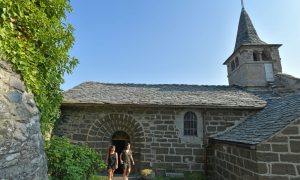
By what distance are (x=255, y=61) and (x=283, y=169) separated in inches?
484

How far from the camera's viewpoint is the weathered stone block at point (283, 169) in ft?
17.3

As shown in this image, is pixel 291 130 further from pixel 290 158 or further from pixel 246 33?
pixel 246 33

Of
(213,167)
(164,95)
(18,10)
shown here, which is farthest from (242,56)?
(18,10)

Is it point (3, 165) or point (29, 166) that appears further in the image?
point (29, 166)

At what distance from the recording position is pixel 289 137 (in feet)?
17.9

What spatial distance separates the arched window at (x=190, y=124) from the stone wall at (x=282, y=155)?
4.13 meters

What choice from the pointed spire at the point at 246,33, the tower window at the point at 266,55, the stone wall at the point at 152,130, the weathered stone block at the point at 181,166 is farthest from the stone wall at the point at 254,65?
the weathered stone block at the point at 181,166

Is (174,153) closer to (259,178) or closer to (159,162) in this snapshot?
(159,162)

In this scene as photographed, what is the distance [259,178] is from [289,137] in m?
1.29

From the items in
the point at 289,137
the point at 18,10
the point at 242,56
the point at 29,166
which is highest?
the point at 242,56

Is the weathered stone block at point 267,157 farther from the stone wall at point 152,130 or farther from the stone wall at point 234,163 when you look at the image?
the stone wall at point 152,130

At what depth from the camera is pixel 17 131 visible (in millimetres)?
2988

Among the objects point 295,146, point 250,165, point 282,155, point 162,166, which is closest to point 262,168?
point 250,165

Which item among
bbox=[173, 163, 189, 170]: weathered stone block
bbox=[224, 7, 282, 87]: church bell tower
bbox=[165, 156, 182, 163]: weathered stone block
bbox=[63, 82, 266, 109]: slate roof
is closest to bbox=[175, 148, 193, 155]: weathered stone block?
bbox=[165, 156, 182, 163]: weathered stone block
